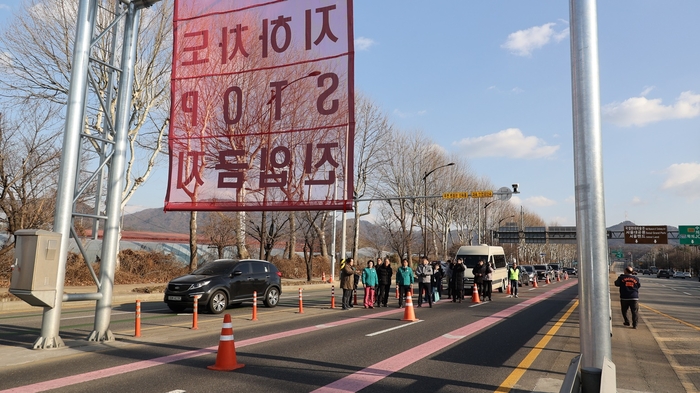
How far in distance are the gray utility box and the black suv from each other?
6.37m

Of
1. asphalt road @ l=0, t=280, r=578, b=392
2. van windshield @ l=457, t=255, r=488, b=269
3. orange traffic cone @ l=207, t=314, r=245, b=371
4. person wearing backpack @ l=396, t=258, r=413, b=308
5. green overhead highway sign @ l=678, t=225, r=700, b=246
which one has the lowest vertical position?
asphalt road @ l=0, t=280, r=578, b=392

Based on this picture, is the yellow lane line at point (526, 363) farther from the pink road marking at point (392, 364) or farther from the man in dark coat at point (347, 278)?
the man in dark coat at point (347, 278)

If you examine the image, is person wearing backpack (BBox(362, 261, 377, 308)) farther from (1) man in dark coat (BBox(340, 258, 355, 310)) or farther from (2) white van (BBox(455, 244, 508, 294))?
(2) white van (BBox(455, 244, 508, 294))

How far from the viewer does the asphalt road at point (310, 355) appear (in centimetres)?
658

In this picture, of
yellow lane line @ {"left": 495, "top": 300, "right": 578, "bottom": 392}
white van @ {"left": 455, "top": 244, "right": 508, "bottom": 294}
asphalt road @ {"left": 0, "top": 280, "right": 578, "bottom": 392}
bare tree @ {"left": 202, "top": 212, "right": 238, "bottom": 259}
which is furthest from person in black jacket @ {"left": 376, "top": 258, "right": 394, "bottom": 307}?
bare tree @ {"left": 202, "top": 212, "right": 238, "bottom": 259}

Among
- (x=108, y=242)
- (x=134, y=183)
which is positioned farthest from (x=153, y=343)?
(x=134, y=183)

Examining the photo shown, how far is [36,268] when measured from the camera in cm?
841

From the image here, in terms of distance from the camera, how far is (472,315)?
15820 mm

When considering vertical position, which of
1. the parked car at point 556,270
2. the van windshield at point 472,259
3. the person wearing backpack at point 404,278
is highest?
the van windshield at point 472,259

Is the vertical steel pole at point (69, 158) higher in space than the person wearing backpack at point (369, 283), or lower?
higher

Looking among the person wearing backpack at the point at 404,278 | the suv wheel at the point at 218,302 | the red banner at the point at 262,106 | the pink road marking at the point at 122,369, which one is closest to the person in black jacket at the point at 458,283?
the person wearing backpack at the point at 404,278

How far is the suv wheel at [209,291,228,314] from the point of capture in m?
15.0

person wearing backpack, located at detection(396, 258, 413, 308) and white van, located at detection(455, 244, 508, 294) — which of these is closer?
person wearing backpack, located at detection(396, 258, 413, 308)

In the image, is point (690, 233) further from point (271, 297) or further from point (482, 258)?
point (271, 297)
